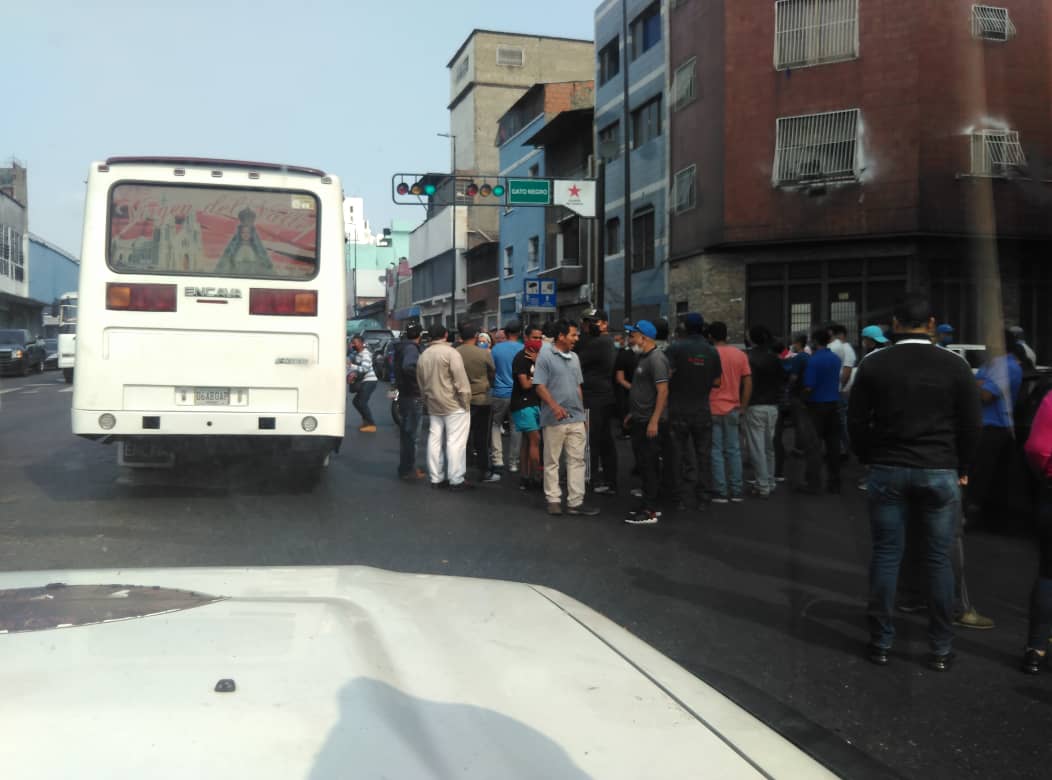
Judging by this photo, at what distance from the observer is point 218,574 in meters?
2.53

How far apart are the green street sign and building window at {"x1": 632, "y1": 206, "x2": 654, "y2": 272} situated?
5.64 meters

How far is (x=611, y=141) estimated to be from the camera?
30297mm

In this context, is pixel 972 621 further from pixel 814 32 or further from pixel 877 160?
pixel 814 32

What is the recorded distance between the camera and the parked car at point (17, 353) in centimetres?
3900

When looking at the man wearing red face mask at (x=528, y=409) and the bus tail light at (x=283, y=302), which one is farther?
the man wearing red face mask at (x=528, y=409)

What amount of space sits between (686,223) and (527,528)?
19302 millimetres

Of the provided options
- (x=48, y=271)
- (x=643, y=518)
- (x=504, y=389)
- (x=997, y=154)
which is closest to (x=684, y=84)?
(x=997, y=154)

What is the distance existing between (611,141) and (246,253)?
2207 cm

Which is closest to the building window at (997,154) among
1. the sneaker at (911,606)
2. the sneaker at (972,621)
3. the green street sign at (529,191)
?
the green street sign at (529,191)

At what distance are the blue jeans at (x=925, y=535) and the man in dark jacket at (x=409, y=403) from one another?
716 centimetres

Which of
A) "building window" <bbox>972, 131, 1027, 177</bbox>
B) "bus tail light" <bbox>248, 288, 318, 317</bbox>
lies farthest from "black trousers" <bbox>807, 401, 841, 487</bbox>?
"building window" <bbox>972, 131, 1027, 177</bbox>

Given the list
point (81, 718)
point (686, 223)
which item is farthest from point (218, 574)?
point (686, 223)

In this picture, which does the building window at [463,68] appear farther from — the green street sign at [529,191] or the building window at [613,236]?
the green street sign at [529,191]

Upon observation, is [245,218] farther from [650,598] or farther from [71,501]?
[650,598]
